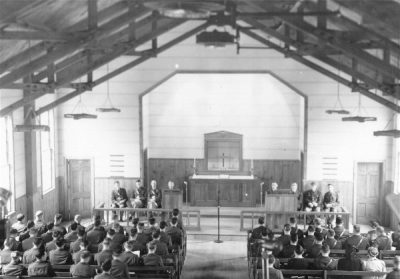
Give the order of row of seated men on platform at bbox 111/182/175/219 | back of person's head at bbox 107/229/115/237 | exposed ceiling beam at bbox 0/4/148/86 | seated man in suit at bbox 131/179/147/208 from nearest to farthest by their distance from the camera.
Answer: exposed ceiling beam at bbox 0/4/148/86 < back of person's head at bbox 107/229/115/237 < row of seated men on platform at bbox 111/182/175/219 < seated man in suit at bbox 131/179/147/208

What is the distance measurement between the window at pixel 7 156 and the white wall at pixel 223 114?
19.7 feet

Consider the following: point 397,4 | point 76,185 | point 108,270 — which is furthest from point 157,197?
point 397,4

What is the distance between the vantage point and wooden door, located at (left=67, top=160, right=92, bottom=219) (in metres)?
18.8

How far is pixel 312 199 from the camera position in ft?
55.1

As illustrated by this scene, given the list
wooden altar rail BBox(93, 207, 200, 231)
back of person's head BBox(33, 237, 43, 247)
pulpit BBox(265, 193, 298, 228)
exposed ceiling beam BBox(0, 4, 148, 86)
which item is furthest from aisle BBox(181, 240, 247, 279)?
exposed ceiling beam BBox(0, 4, 148, 86)

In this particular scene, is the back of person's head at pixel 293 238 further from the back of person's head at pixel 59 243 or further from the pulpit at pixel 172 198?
the pulpit at pixel 172 198

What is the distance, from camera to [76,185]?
1884cm

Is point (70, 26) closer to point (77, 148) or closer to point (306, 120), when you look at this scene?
point (77, 148)

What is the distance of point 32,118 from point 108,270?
8.11m

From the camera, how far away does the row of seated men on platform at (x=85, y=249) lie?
370 inches

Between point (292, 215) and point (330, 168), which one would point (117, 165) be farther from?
point (330, 168)

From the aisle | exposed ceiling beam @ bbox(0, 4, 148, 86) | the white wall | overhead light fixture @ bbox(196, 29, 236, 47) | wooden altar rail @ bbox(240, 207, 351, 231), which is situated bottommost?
→ the aisle

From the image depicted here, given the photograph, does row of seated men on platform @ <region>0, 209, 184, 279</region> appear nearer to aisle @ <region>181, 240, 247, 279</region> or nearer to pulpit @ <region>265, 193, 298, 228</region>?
aisle @ <region>181, 240, 247, 279</region>

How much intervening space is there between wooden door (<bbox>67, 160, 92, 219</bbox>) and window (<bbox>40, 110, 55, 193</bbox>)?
0.74 m
